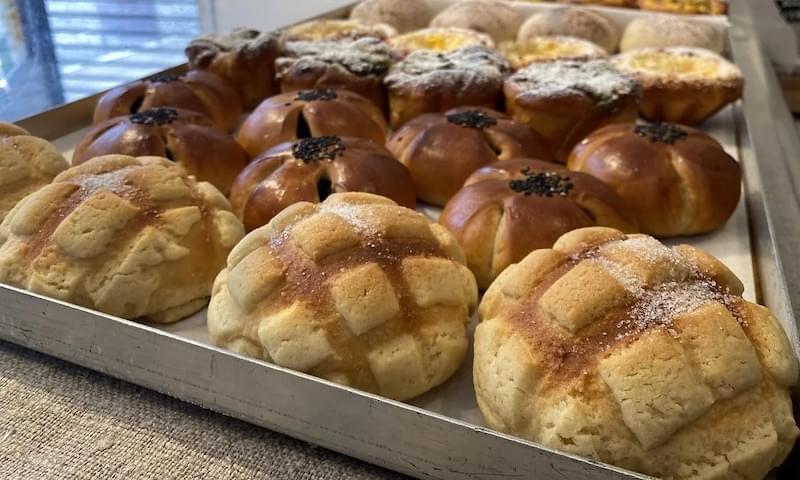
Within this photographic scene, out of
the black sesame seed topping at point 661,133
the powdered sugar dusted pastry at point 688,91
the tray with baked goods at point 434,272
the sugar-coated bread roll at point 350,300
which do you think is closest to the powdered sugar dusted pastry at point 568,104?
the tray with baked goods at point 434,272

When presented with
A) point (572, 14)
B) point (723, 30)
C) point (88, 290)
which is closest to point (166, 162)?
point (88, 290)

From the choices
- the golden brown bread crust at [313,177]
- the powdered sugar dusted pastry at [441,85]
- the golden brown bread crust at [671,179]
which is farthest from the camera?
the powdered sugar dusted pastry at [441,85]

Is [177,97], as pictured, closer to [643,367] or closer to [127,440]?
[127,440]

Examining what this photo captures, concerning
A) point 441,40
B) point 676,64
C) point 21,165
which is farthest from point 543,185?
point 441,40

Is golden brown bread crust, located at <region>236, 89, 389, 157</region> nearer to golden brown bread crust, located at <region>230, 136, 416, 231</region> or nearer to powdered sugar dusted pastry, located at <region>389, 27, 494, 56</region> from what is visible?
golden brown bread crust, located at <region>230, 136, 416, 231</region>

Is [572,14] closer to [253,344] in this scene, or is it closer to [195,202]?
[195,202]

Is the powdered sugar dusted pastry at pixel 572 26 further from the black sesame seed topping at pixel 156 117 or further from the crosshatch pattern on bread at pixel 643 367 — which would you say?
the crosshatch pattern on bread at pixel 643 367
